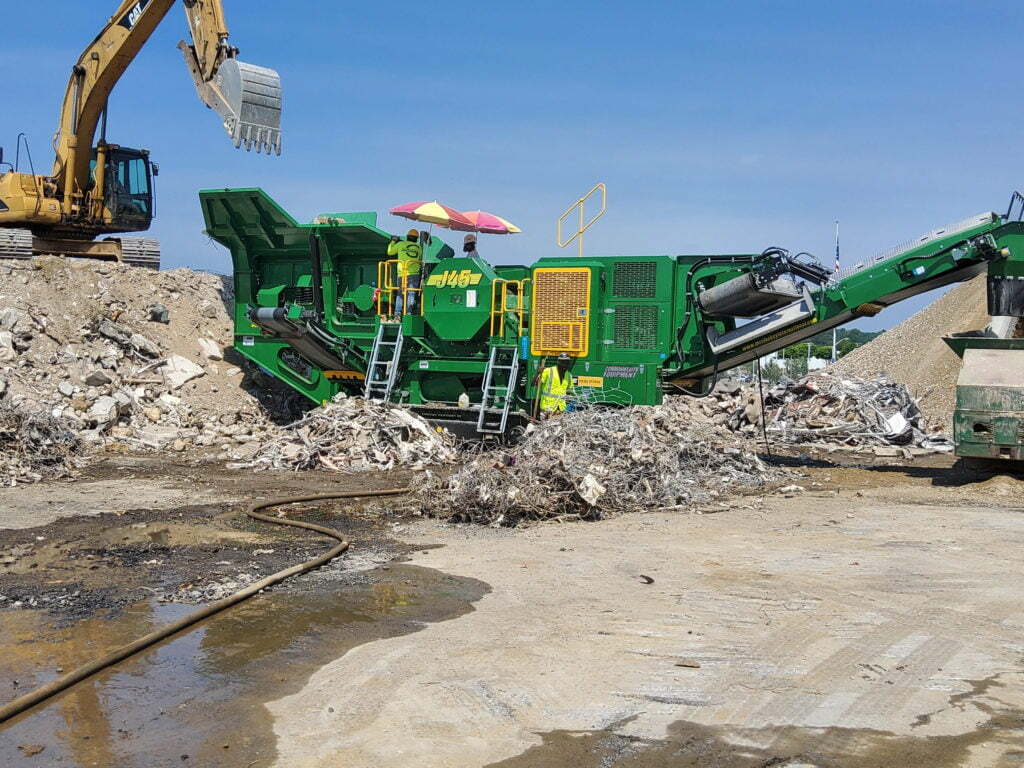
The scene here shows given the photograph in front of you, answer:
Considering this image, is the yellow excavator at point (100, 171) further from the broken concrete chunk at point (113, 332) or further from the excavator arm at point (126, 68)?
the broken concrete chunk at point (113, 332)

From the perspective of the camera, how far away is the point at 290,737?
4156 mm

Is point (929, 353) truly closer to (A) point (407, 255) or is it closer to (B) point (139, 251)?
(A) point (407, 255)

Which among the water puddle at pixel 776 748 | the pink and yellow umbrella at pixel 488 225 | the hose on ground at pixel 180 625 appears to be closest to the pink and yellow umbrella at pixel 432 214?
the pink and yellow umbrella at pixel 488 225

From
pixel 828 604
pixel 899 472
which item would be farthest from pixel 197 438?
pixel 828 604

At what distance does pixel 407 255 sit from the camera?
14.8 m

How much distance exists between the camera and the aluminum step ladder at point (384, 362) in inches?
570

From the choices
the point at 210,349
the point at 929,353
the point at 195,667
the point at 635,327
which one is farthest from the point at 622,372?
the point at 929,353

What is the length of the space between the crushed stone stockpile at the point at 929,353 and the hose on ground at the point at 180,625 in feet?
45.8

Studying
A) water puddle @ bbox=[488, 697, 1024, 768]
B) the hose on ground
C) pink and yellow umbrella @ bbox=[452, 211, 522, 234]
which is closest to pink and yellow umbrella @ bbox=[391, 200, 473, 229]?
pink and yellow umbrella @ bbox=[452, 211, 522, 234]

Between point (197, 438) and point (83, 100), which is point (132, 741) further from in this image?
point (83, 100)

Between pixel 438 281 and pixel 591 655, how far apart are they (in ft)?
32.0

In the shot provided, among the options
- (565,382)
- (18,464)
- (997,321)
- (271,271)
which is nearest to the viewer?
(18,464)

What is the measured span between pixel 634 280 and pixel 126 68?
10012 millimetres

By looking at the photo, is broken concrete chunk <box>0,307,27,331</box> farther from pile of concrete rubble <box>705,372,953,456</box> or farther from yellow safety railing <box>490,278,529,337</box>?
pile of concrete rubble <box>705,372,953,456</box>
